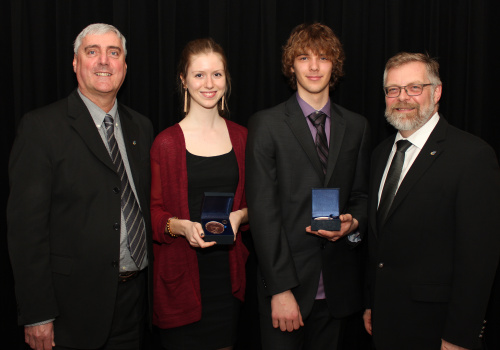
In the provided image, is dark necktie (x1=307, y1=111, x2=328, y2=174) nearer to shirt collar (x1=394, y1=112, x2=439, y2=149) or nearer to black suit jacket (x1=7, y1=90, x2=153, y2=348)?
shirt collar (x1=394, y1=112, x2=439, y2=149)

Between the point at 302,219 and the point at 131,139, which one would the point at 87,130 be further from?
the point at 302,219

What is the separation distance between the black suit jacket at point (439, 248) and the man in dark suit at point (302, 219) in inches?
7.9

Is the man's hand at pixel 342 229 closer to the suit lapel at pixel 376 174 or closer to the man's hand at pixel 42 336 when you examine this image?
the suit lapel at pixel 376 174

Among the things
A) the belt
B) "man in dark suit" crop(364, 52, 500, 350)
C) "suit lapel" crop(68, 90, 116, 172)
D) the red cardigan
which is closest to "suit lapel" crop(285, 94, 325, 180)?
"man in dark suit" crop(364, 52, 500, 350)

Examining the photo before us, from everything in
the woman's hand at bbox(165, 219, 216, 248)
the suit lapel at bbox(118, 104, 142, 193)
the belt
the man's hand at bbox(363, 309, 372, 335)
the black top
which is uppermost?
the suit lapel at bbox(118, 104, 142, 193)

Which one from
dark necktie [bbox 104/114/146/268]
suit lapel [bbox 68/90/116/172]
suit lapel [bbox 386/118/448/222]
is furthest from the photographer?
dark necktie [bbox 104/114/146/268]

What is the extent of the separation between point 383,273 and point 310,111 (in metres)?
0.90

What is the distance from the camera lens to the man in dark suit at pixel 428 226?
2018mm

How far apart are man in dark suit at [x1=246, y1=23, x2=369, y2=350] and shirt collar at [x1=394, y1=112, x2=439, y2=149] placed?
297mm

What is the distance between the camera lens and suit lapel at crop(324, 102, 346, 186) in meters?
2.35

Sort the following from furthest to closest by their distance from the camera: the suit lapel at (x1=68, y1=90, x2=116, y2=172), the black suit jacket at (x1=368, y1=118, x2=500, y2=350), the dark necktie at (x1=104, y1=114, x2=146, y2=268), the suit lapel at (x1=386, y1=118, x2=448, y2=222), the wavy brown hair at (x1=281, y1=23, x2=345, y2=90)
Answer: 1. the wavy brown hair at (x1=281, y1=23, x2=345, y2=90)
2. the dark necktie at (x1=104, y1=114, x2=146, y2=268)
3. the suit lapel at (x1=68, y1=90, x2=116, y2=172)
4. the suit lapel at (x1=386, y1=118, x2=448, y2=222)
5. the black suit jacket at (x1=368, y1=118, x2=500, y2=350)

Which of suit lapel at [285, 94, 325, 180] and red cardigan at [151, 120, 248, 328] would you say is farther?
red cardigan at [151, 120, 248, 328]

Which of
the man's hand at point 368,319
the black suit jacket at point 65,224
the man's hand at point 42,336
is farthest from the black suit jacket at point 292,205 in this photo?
the man's hand at point 42,336

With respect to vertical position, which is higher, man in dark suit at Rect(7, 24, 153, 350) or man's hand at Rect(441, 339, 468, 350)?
man in dark suit at Rect(7, 24, 153, 350)
